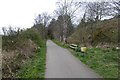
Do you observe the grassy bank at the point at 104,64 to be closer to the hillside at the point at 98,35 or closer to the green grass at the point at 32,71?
the green grass at the point at 32,71

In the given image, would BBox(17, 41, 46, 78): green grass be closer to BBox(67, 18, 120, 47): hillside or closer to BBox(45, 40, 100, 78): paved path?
BBox(45, 40, 100, 78): paved path

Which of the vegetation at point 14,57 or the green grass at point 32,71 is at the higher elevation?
the vegetation at point 14,57

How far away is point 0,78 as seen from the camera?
32.8ft

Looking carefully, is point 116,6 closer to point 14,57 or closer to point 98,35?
point 14,57

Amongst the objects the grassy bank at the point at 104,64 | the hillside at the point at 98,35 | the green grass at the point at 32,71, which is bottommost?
the green grass at the point at 32,71

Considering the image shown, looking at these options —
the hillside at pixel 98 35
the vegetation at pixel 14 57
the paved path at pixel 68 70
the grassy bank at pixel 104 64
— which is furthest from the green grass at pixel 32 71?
the hillside at pixel 98 35

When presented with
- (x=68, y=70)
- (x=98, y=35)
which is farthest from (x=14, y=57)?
(x=98, y=35)

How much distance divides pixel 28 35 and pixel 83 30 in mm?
11158

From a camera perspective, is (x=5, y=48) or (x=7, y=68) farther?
(x=5, y=48)

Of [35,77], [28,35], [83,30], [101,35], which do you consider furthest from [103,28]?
[35,77]

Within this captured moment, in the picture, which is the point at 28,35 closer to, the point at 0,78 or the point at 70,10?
the point at 70,10

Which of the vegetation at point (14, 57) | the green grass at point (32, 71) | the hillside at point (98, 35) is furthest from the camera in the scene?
the hillside at point (98, 35)

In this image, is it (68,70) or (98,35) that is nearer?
(68,70)

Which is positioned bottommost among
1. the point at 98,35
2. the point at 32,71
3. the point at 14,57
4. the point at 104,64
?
the point at 32,71
